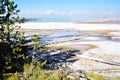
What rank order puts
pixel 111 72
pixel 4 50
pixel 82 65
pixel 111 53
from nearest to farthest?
pixel 4 50 < pixel 111 72 < pixel 82 65 < pixel 111 53

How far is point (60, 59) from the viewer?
21.7 m

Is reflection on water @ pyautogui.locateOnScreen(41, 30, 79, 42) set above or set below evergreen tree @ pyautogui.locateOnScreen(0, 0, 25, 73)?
below

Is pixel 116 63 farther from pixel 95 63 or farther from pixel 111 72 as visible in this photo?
pixel 111 72

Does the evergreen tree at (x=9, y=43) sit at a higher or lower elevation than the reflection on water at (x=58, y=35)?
higher

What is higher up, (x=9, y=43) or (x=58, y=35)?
(x=9, y=43)

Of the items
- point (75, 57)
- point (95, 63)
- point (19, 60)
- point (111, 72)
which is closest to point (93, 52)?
point (75, 57)

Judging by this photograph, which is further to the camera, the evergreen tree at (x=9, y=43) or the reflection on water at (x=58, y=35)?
the reflection on water at (x=58, y=35)

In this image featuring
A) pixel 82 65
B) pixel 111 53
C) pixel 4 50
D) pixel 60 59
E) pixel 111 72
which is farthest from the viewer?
pixel 111 53

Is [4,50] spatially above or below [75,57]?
above

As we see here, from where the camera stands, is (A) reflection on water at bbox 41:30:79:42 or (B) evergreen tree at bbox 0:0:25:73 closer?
(B) evergreen tree at bbox 0:0:25:73

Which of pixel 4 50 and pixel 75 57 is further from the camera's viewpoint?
pixel 75 57

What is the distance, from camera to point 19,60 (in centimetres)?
1605

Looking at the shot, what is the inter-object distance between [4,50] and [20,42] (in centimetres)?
96

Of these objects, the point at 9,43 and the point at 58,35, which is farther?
the point at 58,35
